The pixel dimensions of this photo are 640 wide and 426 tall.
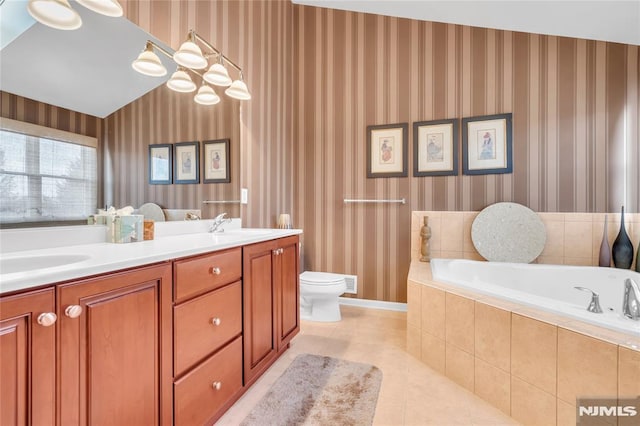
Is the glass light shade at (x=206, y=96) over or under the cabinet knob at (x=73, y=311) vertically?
over

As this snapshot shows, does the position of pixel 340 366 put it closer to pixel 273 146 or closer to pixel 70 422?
pixel 70 422

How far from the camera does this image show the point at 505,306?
149 cm

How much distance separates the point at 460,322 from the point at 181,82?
212 cm

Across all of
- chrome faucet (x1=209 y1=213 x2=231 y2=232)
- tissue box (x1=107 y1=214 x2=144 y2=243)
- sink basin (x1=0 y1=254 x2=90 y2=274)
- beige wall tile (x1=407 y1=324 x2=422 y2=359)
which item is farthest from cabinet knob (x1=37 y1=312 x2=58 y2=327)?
beige wall tile (x1=407 y1=324 x2=422 y2=359)

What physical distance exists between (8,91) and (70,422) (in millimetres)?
1055

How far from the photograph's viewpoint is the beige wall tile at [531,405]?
1.30 meters

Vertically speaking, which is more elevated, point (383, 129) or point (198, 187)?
point (383, 129)

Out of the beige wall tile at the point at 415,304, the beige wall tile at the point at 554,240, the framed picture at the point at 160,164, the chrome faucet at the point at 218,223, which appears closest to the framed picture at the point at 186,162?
the framed picture at the point at 160,164

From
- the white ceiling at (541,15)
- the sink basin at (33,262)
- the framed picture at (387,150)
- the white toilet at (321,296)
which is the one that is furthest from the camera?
the framed picture at (387,150)

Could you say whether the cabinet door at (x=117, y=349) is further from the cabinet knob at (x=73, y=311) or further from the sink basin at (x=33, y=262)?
the sink basin at (x=33, y=262)

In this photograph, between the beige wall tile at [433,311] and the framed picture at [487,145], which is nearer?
the beige wall tile at [433,311]

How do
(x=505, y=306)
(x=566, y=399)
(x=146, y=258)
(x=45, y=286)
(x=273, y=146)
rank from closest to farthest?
(x=45, y=286) → (x=146, y=258) → (x=566, y=399) → (x=505, y=306) → (x=273, y=146)

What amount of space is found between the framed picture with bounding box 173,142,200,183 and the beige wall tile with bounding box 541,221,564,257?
2.65 meters

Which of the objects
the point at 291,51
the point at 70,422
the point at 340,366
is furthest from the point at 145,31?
the point at 340,366
